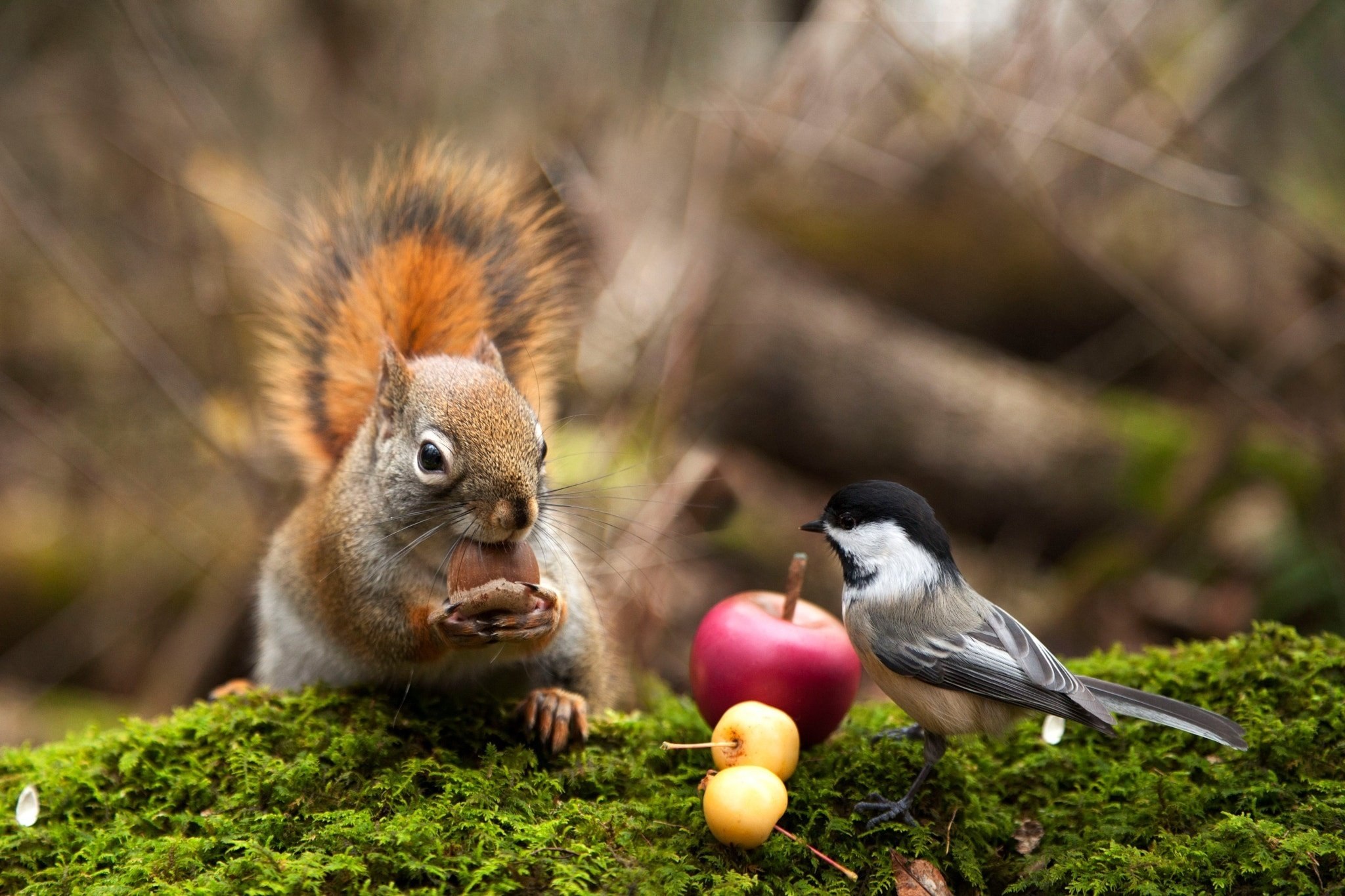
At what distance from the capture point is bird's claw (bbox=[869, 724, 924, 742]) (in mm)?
2145

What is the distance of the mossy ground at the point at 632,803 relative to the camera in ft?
5.40

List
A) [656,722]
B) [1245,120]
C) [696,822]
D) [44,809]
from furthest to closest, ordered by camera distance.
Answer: [1245,120], [656,722], [44,809], [696,822]

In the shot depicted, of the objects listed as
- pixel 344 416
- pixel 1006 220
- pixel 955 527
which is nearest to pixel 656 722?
pixel 344 416

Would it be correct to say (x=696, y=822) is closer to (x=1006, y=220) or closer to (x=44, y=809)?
(x=44, y=809)

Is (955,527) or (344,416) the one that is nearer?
(344,416)

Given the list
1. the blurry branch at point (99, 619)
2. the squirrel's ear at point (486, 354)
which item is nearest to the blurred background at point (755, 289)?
the blurry branch at point (99, 619)

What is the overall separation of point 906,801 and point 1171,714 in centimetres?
50

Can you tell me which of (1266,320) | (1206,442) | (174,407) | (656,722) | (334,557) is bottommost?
(656,722)

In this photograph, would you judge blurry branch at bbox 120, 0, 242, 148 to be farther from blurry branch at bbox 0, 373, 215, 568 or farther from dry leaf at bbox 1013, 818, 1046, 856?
dry leaf at bbox 1013, 818, 1046, 856

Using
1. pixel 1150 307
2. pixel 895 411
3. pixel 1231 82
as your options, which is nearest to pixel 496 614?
pixel 895 411

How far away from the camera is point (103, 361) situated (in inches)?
202

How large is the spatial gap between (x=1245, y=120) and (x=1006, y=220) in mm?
1447

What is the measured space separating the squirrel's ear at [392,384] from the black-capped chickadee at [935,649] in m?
1.01

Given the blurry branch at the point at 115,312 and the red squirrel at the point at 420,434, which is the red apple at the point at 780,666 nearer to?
the red squirrel at the point at 420,434
